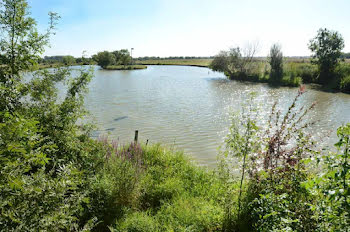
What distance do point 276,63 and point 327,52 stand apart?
6.35 m

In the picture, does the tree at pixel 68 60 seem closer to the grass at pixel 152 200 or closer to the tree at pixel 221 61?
the grass at pixel 152 200

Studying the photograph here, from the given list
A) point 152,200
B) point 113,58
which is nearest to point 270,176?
point 152,200

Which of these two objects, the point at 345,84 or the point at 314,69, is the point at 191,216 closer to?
the point at 345,84

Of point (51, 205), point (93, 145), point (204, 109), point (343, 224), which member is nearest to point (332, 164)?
point (343, 224)

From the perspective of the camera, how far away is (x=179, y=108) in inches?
700

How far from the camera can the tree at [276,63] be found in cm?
3288

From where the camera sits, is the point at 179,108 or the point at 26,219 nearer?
the point at 26,219

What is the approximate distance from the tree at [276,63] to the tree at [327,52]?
4609mm

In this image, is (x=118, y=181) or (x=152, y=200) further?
(x=152, y=200)

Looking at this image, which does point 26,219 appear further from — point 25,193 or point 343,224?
point 343,224

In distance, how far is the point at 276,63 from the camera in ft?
109

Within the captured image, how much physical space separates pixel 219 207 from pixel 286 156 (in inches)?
68.3

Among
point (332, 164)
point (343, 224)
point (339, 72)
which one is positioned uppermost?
point (339, 72)

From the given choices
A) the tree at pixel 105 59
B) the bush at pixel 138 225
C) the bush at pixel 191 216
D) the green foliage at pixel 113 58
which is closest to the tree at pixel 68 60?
the bush at pixel 138 225
